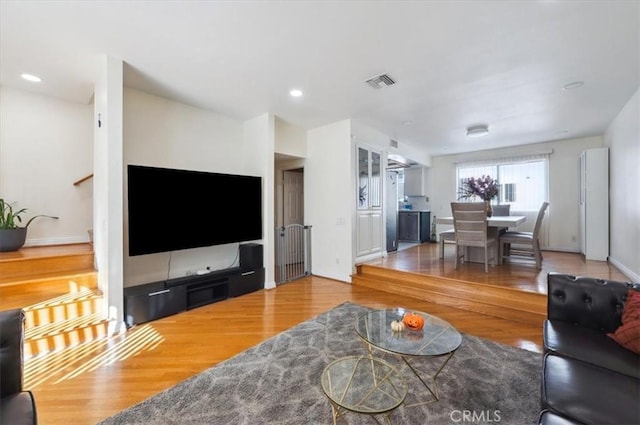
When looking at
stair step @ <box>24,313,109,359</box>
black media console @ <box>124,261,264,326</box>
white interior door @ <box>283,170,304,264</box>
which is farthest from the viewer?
white interior door @ <box>283,170,304,264</box>

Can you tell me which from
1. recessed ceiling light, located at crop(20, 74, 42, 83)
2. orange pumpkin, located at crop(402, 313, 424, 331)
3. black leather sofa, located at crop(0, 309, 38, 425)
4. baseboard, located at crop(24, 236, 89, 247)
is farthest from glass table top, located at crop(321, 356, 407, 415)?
recessed ceiling light, located at crop(20, 74, 42, 83)

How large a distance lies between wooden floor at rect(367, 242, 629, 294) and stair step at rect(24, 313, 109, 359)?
381 centimetres

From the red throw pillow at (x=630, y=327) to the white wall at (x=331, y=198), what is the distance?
320cm

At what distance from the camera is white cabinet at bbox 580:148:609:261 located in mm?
4746

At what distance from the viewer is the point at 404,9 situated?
1963mm

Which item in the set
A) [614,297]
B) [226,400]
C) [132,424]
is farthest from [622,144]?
[132,424]

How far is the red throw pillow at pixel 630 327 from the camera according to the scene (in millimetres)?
1493

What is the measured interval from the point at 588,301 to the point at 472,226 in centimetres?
234

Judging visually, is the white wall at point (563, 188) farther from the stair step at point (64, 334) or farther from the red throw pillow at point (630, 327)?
the stair step at point (64, 334)

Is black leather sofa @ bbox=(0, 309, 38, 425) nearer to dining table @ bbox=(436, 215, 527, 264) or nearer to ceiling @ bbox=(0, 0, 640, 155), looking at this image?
ceiling @ bbox=(0, 0, 640, 155)

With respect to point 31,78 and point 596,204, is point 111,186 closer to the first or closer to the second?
point 31,78

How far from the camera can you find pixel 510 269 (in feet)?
13.9

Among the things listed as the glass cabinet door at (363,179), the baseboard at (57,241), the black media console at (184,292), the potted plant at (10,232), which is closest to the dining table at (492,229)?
the glass cabinet door at (363,179)

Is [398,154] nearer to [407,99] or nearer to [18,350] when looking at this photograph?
[407,99]
